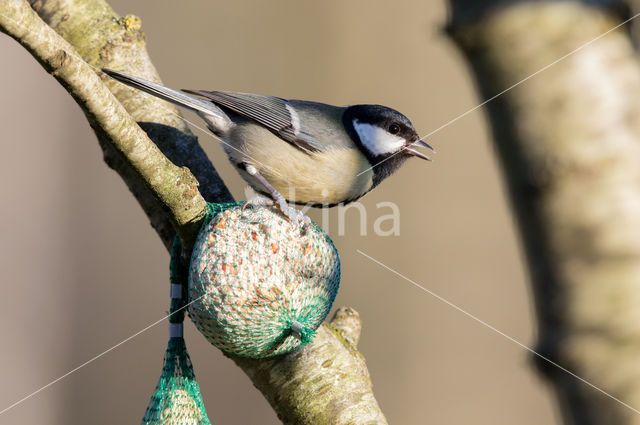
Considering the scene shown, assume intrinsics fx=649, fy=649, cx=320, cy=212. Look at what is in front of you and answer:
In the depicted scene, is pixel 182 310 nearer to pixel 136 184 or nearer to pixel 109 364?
pixel 136 184

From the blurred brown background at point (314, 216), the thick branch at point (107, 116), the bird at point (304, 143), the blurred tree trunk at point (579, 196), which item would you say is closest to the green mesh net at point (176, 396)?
the thick branch at point (107, 116)

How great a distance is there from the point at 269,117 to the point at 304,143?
15 centimetres

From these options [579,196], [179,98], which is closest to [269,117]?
[179,98]

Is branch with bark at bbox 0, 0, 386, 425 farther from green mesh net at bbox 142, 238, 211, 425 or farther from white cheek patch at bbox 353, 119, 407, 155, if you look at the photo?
white cheek patch at bbox 353, 119, 407, 155

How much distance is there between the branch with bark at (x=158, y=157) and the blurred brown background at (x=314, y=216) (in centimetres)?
184

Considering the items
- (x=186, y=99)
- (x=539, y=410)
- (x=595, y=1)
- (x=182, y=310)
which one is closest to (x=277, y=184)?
(x=186, y=99)

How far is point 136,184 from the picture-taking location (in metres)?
1.94

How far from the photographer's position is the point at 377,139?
2.22 m

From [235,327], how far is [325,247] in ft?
1.02

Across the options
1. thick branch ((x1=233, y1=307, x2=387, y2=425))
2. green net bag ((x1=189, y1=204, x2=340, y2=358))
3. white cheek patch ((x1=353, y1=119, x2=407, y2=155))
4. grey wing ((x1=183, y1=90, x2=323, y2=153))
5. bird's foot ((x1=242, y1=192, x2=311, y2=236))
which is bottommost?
thick branch ((x1=233, y1=307, x2=387, y2=425))

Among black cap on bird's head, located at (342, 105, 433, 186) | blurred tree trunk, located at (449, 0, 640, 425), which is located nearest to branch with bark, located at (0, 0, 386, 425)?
black cap on bird's head, located at (342, 105, 433, 186)

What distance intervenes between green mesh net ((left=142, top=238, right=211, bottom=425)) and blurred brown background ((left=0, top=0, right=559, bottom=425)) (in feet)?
7.32

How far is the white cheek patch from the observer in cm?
220

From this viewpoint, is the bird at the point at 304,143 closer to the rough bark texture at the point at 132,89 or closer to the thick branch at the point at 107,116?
the rough bark texture at the point at 132,89
